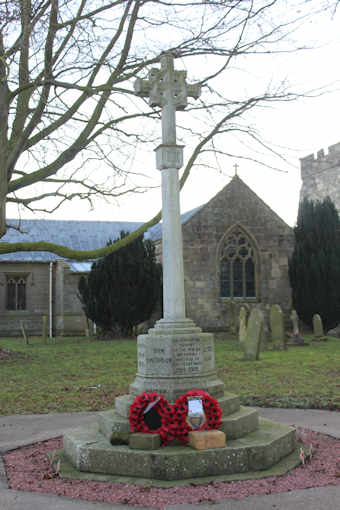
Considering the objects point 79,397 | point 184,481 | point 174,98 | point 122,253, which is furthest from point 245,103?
point 122,253

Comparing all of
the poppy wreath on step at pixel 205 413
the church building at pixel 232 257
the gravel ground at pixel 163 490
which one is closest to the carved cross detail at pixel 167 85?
the poppy wreath on step at pixel 205 413

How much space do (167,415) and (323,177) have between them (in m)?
27.0

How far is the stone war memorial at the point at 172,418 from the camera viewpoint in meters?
4.24

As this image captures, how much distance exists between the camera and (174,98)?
5.75 metres

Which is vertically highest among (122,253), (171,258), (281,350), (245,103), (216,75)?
(216,75)

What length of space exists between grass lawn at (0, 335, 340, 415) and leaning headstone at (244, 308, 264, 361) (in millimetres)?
297

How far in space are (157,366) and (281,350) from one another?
11.0 meters

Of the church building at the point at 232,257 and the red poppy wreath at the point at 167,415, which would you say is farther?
the church building at the point at 232,257

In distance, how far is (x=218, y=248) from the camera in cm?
2228

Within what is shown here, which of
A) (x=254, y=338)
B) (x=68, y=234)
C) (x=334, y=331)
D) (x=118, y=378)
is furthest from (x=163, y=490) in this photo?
(x=68, y=234)

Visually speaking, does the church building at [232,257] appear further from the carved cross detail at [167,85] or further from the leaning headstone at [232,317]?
the carved cross detail at [167,85]

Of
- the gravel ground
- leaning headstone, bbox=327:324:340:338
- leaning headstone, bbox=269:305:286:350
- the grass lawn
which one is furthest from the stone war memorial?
leaning headstone, bbox=327:324:340:338

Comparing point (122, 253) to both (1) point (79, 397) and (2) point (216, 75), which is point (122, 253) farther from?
(1) point (79, 397)

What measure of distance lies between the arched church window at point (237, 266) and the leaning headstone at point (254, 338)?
917cm
